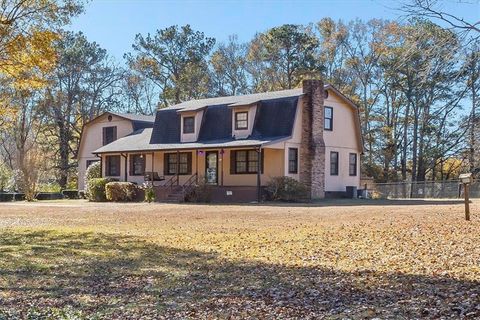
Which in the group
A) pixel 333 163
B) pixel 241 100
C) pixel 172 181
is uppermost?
pixel 241 100

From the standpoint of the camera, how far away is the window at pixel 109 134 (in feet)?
118

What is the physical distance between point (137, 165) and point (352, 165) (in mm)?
12111

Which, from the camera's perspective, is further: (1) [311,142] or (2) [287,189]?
(1) [311,142]

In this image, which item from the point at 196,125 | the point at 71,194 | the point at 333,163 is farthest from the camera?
the point at 71,194

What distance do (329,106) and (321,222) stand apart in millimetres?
15544

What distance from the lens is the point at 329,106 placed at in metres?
29.0

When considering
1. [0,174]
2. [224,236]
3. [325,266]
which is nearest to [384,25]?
[0,174]

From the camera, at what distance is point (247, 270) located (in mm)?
8281

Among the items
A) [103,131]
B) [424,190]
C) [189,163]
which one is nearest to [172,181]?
[189,163]

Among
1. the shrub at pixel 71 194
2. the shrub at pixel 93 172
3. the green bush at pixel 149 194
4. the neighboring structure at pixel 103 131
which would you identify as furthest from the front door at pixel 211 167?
the shrub at pixel 71 194

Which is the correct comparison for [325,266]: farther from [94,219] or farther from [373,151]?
[373,151]

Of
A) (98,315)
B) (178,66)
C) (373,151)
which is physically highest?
(178,66)

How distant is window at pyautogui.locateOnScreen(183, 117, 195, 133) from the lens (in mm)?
29498

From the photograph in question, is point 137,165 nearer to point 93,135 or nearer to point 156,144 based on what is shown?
point 156,144
